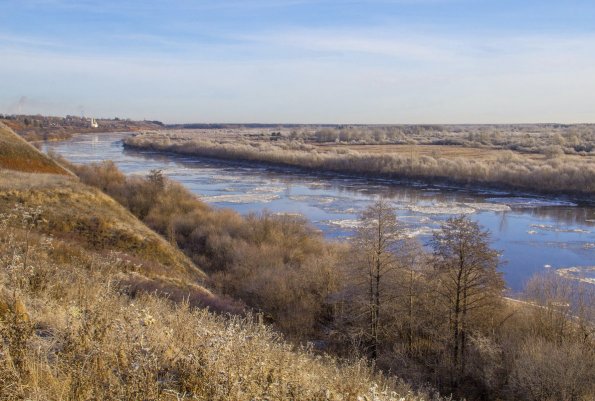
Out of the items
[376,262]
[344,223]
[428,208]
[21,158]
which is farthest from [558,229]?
[21,158]

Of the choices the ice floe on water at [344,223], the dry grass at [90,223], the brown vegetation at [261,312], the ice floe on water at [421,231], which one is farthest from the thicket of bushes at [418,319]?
the ice floe on water at [344,223]

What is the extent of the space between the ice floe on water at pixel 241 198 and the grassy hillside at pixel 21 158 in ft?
28.3

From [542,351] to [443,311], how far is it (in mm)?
2719

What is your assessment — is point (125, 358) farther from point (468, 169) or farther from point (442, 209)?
point (468, 169)

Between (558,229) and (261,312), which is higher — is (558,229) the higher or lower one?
the lower one

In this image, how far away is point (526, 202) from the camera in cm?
3362

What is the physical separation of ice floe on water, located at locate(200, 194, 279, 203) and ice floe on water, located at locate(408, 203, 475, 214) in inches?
345

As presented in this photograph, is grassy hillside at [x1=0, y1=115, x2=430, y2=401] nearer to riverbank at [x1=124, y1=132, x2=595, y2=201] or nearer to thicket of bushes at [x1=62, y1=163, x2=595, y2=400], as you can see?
thicket of bushes at [x1=62, y1=163, x2=595, y2=400]

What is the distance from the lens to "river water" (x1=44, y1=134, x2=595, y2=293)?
780 inches

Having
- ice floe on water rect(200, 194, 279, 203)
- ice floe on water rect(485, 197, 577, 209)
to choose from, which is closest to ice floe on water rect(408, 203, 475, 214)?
ice floe on water rect(485, 197, 577, 209)

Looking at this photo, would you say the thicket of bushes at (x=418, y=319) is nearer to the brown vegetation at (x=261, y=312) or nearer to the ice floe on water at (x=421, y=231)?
the brown vegetation at (x=261, y=312)

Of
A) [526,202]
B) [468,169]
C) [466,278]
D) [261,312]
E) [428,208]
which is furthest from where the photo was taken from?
[468,169]

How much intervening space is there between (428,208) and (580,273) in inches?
503

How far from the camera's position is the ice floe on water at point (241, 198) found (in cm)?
3161
